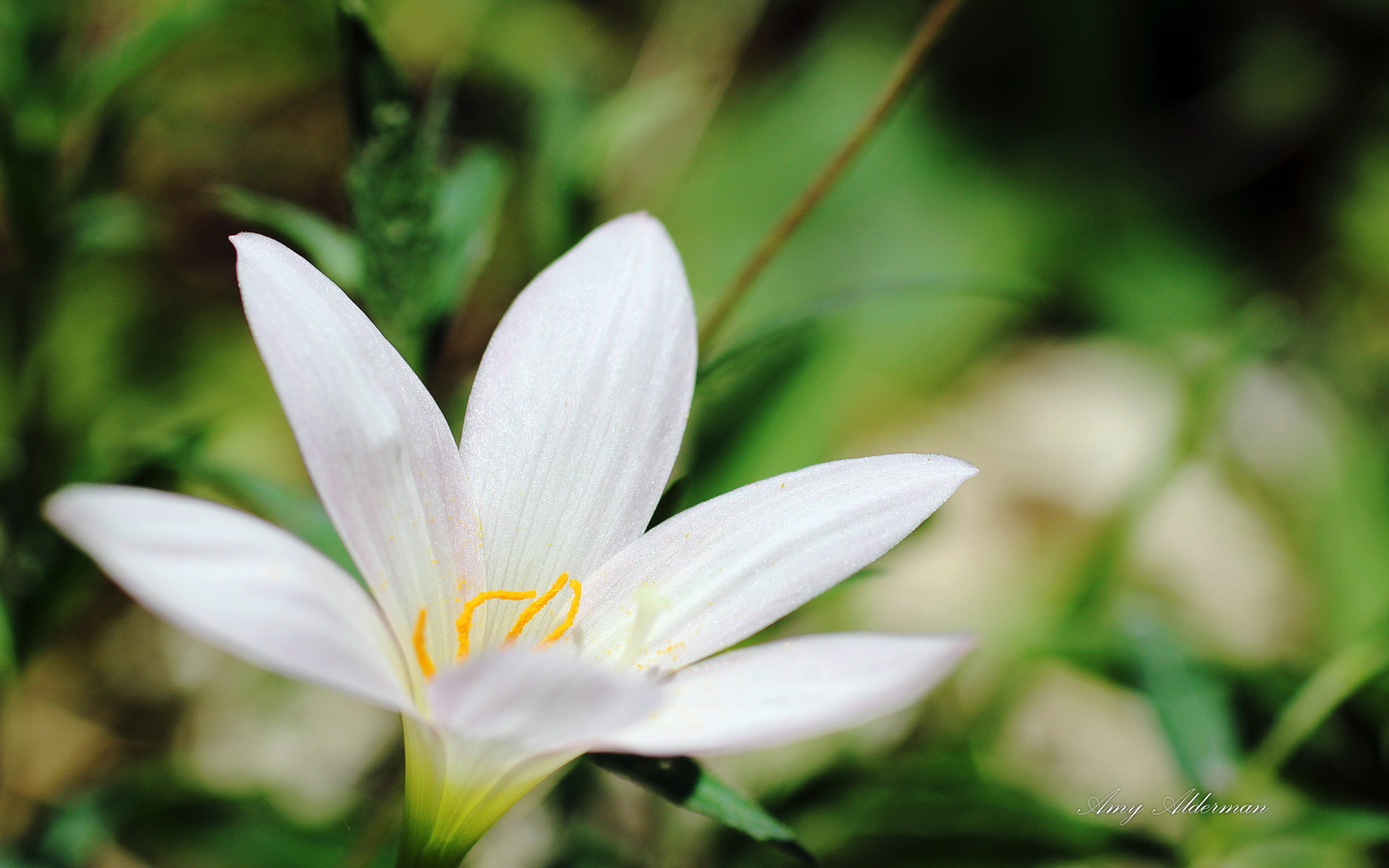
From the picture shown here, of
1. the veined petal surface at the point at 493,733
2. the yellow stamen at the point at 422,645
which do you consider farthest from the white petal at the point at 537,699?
the yellow stamen at the point at 422,645

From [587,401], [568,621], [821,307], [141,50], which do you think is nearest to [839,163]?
[821,307]

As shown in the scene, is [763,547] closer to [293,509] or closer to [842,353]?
[293,509]

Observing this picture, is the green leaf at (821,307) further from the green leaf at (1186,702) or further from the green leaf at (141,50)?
the green leaf at (141,50)

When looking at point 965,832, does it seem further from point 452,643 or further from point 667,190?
point 667,190

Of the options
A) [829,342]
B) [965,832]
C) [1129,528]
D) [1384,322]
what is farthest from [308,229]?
[1384,322]

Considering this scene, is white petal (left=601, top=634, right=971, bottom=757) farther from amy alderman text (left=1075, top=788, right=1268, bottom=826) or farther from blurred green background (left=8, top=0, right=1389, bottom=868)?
amy alderman text (left=1075, top=788, right=1268, bottom=826)

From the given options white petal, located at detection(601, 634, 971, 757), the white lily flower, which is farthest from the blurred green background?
white petal, located at detection(601, 634, 971, 757)

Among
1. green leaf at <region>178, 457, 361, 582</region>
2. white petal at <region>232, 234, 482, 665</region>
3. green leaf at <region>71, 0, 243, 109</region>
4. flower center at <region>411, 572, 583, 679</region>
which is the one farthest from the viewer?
green leaf at <region>71, 0, 243, 109</region>
